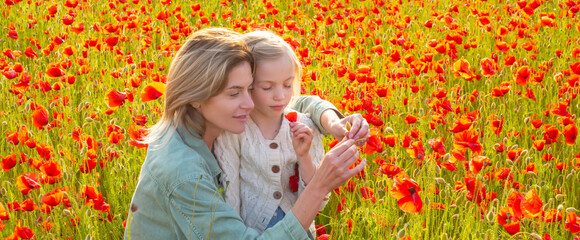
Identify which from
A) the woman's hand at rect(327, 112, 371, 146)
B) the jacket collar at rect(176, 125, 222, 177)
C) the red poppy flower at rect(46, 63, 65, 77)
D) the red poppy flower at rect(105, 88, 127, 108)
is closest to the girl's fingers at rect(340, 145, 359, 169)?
the woman's hand at rect(327, 112, 371, 146)

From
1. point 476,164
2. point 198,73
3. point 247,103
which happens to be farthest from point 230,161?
point 476,164

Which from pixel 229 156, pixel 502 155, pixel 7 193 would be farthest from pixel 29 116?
pixel 502 155

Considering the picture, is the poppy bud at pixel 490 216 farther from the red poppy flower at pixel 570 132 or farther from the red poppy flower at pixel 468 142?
the red poppy flower at pixel 570 132

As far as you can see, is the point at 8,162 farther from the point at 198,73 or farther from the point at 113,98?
the point at 198,73

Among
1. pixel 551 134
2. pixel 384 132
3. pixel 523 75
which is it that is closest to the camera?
pixel 551 134

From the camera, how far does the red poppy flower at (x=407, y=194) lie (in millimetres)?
2146

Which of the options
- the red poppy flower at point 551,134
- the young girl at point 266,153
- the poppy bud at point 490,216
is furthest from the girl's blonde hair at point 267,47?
the red poppy flower at point 551,134

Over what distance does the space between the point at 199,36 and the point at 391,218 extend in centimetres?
104

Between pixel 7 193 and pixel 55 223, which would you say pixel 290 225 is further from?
pixel 7 193

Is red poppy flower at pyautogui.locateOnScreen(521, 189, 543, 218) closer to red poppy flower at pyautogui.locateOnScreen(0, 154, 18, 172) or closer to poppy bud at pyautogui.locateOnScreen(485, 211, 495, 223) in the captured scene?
poppy bud at pyautogui.locateOnScreen(485, 211, 495, 223)

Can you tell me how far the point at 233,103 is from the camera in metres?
2.26

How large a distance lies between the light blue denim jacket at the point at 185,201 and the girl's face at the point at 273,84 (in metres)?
0.27

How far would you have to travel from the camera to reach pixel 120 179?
119 inches

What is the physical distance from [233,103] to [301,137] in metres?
0.27
